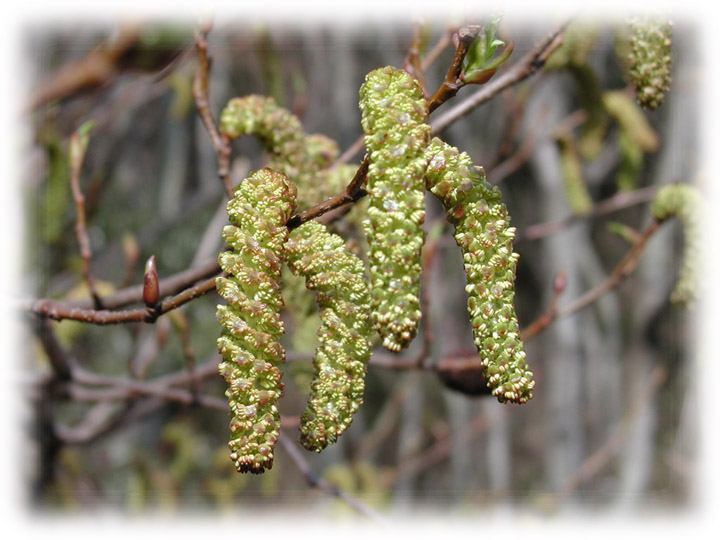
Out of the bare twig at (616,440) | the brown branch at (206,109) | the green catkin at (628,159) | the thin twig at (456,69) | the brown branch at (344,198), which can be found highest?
the green catkin at (628,159)

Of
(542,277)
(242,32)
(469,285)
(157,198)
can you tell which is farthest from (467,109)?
(157,198)

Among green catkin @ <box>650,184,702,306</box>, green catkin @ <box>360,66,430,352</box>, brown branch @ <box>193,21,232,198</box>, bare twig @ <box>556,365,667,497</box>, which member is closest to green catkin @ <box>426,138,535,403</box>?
green catkin @ <box>360,66,430,352</box>

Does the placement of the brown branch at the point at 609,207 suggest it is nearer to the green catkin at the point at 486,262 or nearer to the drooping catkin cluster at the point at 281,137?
the drooping catkin cluster at the point at 281,137

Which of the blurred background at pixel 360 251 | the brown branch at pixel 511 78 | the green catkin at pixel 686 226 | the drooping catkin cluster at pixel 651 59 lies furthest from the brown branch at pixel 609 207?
the drooping catkin cluster at pixel 651 59

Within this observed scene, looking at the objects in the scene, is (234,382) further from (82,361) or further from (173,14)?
(82,361)

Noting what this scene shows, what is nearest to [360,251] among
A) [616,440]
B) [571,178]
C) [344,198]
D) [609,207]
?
[344,198]

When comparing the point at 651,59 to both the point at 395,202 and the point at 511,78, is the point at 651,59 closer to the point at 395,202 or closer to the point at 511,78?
the point at 511,78
